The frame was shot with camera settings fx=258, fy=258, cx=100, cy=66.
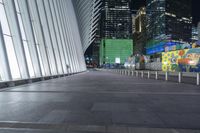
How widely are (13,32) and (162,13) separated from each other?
13909cm

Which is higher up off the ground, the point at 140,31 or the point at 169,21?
the point at 169,21

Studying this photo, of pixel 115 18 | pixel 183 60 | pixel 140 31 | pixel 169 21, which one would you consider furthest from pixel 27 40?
pixel 115 18

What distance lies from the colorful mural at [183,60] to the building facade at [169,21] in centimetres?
8222

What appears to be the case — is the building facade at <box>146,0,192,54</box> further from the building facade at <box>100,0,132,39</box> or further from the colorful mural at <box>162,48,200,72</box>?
the colorful mural at <box>162,48,200,72</box>

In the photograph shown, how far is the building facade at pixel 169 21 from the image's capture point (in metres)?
142

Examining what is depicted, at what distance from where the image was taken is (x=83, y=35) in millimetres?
79938

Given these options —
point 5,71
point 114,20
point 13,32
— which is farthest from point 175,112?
point 114,20

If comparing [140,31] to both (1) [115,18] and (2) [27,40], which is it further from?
(2) [27,40]

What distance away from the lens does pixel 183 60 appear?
145 feet

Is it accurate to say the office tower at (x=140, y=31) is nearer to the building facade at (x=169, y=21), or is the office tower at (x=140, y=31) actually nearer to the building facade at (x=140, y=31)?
the building facade at (x=140, y=31)

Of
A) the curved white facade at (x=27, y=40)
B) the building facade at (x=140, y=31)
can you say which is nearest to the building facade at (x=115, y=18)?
the building facade at (x=140, y=31)

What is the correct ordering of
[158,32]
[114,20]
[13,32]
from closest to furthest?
[13,32]
[158,32]
[114,20]

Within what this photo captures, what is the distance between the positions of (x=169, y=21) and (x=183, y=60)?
108552 mm

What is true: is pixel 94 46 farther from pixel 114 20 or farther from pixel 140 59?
pixel 140 59
